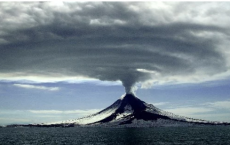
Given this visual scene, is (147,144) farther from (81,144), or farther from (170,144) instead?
(81,144)

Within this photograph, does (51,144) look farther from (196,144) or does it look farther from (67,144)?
(196,144)

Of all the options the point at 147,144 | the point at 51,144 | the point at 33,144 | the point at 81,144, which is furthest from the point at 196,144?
the point at 33,144

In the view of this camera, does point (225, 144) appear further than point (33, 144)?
No

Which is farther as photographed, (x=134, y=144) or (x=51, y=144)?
(x=51, y=144)

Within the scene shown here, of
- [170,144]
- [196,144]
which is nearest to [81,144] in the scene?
[170,144]

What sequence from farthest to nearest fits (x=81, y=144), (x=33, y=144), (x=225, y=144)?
1. (x=33, y=144)
2. (x=81, y=144)
3. (x=225, y=144)

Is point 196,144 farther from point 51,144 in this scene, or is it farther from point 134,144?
point 51,144

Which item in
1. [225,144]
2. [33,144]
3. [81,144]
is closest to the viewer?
[225,144]
